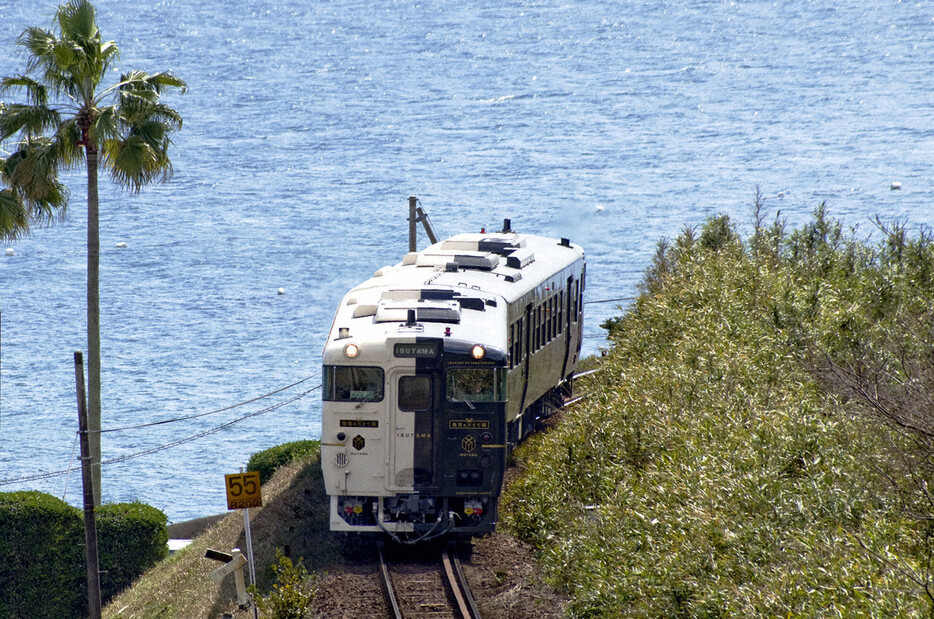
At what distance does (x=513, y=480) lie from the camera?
2211 centimetres

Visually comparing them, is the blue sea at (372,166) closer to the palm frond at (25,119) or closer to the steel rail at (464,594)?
the palm frond at (25,119)

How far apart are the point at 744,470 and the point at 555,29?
151 meters

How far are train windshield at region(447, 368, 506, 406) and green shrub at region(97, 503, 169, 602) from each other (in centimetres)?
1228

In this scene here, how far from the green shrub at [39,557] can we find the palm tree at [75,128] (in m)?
1.85

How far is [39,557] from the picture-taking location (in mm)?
26578

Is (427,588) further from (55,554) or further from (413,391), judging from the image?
(55,554)

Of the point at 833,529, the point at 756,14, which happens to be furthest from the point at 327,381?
the point at 756,14

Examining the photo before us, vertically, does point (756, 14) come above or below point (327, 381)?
above

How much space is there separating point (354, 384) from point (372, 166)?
3929 inches

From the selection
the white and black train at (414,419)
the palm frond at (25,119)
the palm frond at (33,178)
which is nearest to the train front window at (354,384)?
the white and black train at (414,419)

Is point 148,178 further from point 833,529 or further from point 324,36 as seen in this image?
point 324,36

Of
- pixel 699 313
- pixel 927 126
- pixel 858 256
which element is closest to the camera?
pixel 699 313

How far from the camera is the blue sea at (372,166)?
246 feet

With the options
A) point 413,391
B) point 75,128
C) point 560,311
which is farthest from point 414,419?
point 75,128
